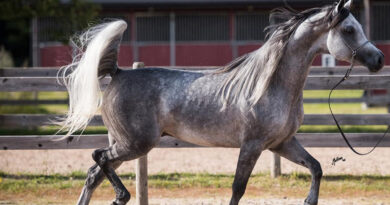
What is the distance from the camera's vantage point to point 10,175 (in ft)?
30.3

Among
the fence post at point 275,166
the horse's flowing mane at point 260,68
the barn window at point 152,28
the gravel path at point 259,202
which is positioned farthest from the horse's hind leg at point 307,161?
the barn window at point 152,28

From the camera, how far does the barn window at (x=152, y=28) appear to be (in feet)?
82.6

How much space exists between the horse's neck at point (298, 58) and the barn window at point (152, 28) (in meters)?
19.7

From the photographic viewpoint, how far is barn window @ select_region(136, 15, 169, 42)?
25188 millimetres

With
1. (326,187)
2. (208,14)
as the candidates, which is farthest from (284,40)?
(208,14)

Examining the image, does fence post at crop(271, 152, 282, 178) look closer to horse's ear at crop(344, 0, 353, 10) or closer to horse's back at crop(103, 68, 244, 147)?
horse's back at crop(103, 68, 244, 147)

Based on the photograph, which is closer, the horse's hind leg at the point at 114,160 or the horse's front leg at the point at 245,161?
the horse's front leg at the point at 245,161

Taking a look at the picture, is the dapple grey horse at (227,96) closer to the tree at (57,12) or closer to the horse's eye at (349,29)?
the horse's eye at (349,29)

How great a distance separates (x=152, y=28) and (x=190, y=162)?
1563 centimetres

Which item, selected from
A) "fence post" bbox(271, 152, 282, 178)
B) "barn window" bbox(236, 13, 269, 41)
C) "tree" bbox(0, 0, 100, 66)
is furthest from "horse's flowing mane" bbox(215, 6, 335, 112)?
"barn window" bbox(236, 13, 269, 41)

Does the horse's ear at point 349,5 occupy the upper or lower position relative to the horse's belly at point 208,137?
upper

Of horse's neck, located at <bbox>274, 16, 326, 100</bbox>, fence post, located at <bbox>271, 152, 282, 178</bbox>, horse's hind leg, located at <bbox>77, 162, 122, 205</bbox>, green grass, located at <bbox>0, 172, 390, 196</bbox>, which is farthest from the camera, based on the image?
fence post, located at <bbox>271, 152, 282, 178</bbox>

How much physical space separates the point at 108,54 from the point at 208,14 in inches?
762

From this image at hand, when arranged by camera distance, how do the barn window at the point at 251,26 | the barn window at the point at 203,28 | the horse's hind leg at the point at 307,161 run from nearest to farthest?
1. the horse's hind leg at the point at 307,161
2. the barn window at the point at 251,26
3. the barn window at the point at 203,28
